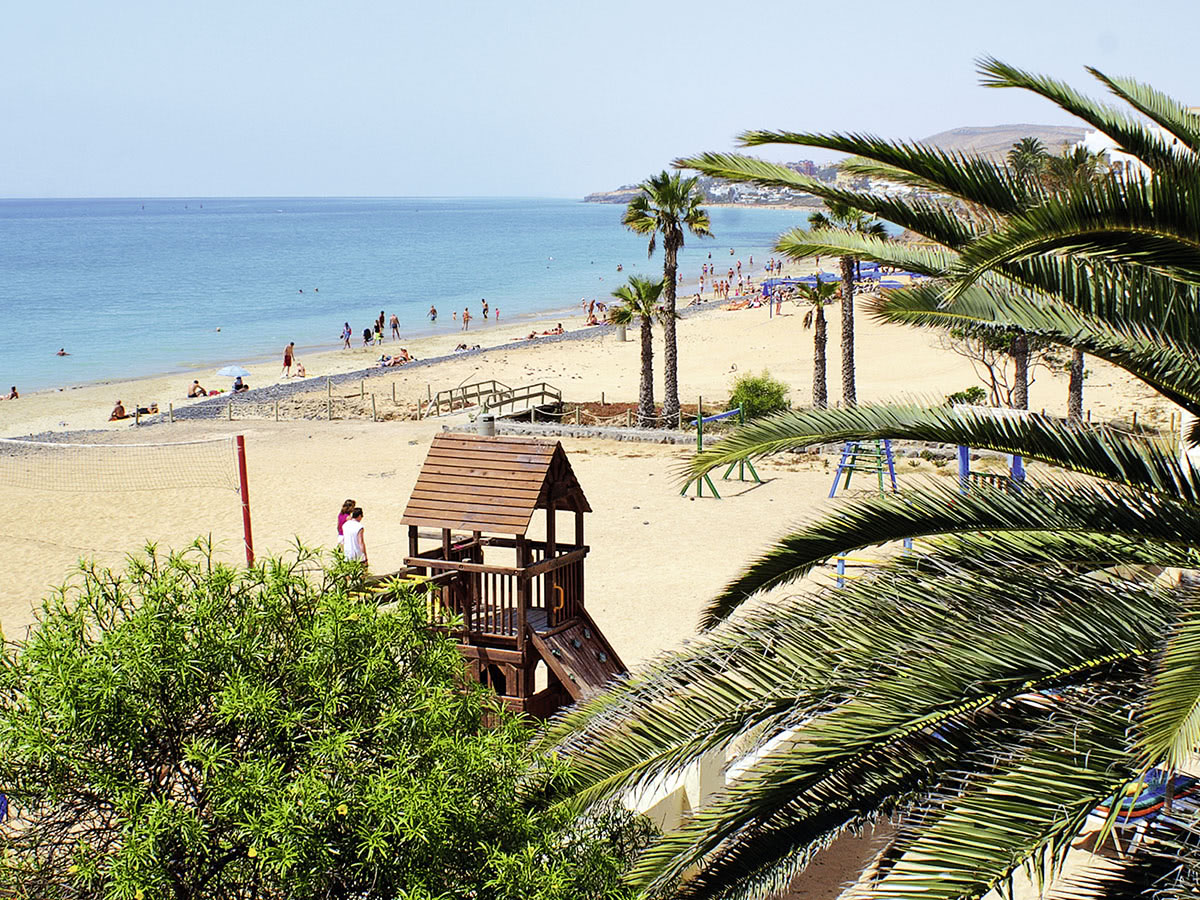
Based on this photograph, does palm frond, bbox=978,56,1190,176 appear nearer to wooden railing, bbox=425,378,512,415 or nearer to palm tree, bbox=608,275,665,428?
palm tree, bbox=608,275,665,428

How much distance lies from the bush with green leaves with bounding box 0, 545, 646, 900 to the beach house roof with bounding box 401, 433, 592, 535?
493 cm

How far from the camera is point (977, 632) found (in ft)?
15.9

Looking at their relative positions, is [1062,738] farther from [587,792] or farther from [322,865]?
[322,865]

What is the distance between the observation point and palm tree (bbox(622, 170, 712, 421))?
3042cm

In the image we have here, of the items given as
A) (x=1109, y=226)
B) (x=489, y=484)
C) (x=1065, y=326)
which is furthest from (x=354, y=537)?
(x=1109, y=226)

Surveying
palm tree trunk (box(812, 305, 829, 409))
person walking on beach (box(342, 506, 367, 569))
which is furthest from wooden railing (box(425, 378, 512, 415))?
person walking on beach (box(342, 506, 367, 569))

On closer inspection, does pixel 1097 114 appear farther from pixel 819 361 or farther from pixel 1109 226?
pixel 819 361

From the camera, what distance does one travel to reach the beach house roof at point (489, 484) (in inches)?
434

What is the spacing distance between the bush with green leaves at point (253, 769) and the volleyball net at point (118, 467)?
61.0 feet

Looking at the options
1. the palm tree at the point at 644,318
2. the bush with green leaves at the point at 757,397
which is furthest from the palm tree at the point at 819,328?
the palm tree at the point at 644,318

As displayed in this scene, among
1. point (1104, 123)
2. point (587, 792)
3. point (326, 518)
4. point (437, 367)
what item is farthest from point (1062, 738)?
point (437, 367)

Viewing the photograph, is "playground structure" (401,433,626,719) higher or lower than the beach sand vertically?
higher

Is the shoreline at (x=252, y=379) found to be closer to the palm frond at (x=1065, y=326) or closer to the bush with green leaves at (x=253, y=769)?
the bush with green leaves at (x=253, y=769)

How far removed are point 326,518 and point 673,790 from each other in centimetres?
1432
